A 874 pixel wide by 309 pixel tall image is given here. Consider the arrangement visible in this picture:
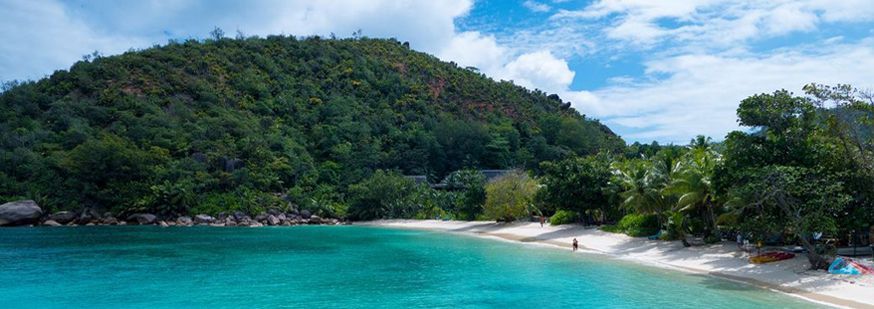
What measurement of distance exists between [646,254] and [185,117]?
75449mm

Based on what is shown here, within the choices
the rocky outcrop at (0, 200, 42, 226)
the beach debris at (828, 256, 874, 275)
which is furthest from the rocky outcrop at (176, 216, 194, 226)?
the beach debris at (828, 256, 874, 275)

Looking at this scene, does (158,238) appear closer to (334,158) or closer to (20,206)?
(20,206)

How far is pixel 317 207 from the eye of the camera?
75375 mm

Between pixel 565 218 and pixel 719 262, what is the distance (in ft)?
76.2

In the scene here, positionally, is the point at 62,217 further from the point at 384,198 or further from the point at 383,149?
the point at 383,149

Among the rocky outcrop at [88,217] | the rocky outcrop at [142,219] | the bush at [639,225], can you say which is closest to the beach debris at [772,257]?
the bush at [639,225]

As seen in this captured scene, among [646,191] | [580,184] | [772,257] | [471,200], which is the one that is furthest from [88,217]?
[772,257]

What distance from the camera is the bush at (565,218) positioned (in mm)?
49844

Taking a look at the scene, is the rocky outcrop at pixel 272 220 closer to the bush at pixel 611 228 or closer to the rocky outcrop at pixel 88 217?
the rocky outcrop at pixel 88 217

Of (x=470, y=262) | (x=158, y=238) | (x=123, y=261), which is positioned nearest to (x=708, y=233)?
(x=470, y=262)

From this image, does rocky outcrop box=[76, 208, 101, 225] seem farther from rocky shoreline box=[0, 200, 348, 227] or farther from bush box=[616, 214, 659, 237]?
bush box=[616, 214, 659, 237]

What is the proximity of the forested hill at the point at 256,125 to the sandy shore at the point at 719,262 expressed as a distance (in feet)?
132

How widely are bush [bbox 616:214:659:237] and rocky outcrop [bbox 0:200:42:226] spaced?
204ft

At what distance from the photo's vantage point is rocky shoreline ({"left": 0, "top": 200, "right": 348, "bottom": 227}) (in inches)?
2495
